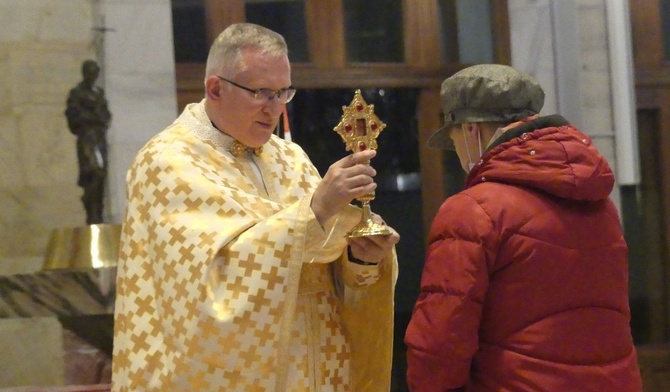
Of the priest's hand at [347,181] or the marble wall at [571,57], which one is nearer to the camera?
the priest's hand at [347,181]

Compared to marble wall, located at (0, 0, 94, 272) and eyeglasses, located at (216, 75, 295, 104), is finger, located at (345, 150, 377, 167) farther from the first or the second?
marble wall, located at (0, 0, 94, 272)

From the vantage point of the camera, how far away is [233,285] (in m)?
2.26

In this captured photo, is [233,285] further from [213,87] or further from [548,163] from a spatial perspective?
[548,163]

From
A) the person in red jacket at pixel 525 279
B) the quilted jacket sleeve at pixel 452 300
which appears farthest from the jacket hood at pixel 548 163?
the quilted jacket sleeve at pixel 452 300

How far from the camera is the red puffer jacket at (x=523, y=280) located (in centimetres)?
206

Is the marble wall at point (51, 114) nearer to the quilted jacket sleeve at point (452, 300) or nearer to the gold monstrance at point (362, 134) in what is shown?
the gold monstrance at point (362, 134)

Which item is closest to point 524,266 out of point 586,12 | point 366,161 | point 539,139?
point 539,139

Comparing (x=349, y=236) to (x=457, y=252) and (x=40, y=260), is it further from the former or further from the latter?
(x=40, y=260)

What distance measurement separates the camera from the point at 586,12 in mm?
6004

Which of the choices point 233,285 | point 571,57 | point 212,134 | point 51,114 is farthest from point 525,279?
point 571,57

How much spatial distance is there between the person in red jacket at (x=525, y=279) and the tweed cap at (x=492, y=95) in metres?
0.07

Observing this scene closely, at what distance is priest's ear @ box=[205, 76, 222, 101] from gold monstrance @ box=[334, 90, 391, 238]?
43 cm

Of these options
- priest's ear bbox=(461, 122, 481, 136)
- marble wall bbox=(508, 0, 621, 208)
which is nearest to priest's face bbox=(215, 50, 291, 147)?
priest's ear bbox=(461, 122, 481, 136)

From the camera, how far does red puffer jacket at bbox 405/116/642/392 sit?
6.75 feet
